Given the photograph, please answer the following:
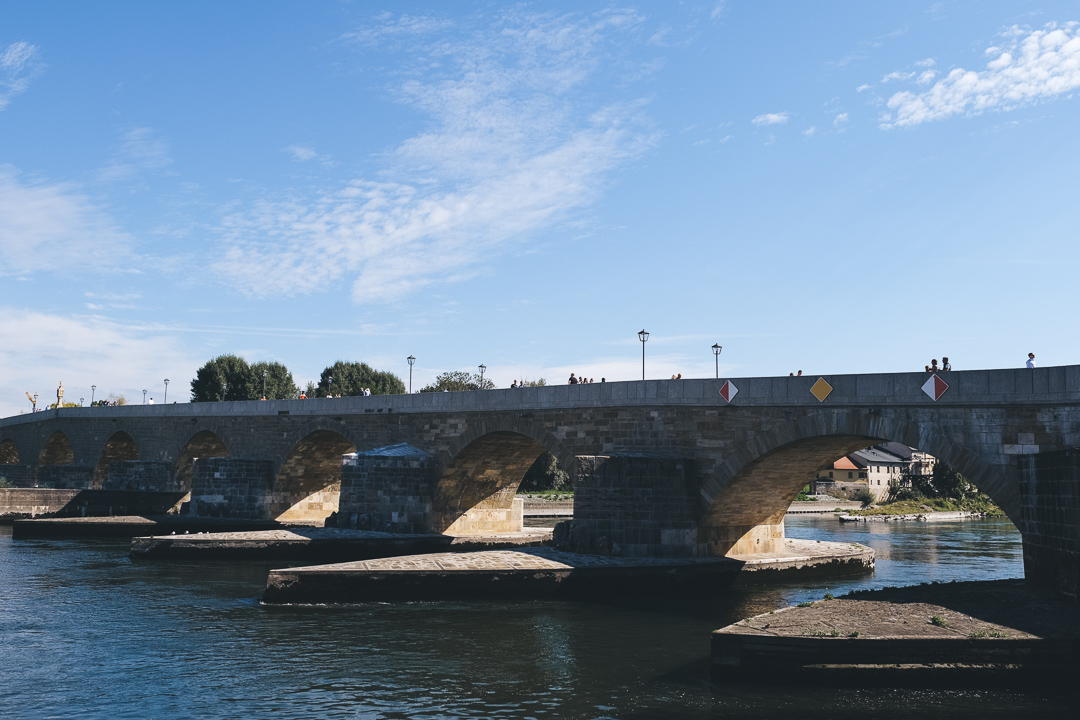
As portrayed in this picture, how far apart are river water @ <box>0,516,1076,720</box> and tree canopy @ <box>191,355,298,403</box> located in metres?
56.1

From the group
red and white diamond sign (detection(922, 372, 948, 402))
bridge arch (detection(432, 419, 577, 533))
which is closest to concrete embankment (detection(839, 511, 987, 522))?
bridge arch (detection(432, 419, 577, 533))

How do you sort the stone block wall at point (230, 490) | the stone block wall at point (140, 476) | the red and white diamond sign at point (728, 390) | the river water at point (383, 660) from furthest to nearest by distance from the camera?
1. the stone block wall at point (140, 476)
2. the stone block wall at point (230, 490)
3. the red and white diamond sign at point (728, 390)
4. the river water at point (383, 660)

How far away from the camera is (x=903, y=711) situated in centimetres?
1184

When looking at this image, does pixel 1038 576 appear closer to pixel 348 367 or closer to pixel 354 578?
pixel 354 578

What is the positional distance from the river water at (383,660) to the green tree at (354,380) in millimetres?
56372

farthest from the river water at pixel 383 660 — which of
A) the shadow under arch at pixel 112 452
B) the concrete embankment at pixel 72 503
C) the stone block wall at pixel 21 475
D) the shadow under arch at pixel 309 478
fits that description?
the stone block wall at pixel 21 475

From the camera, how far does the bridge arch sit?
2988cm

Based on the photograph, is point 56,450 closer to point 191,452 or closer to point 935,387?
point 191,452

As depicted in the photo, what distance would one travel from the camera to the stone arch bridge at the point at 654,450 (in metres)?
17.5

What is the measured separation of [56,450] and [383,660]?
56.8m

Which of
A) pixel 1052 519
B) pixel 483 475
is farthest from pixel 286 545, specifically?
pixel 1052 519

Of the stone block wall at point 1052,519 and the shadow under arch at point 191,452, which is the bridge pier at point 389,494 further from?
the stone block wall at point 1052,519

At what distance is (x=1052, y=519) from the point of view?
50.6ft

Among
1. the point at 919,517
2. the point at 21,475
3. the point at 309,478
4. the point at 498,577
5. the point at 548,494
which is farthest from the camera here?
the point at 548,494
